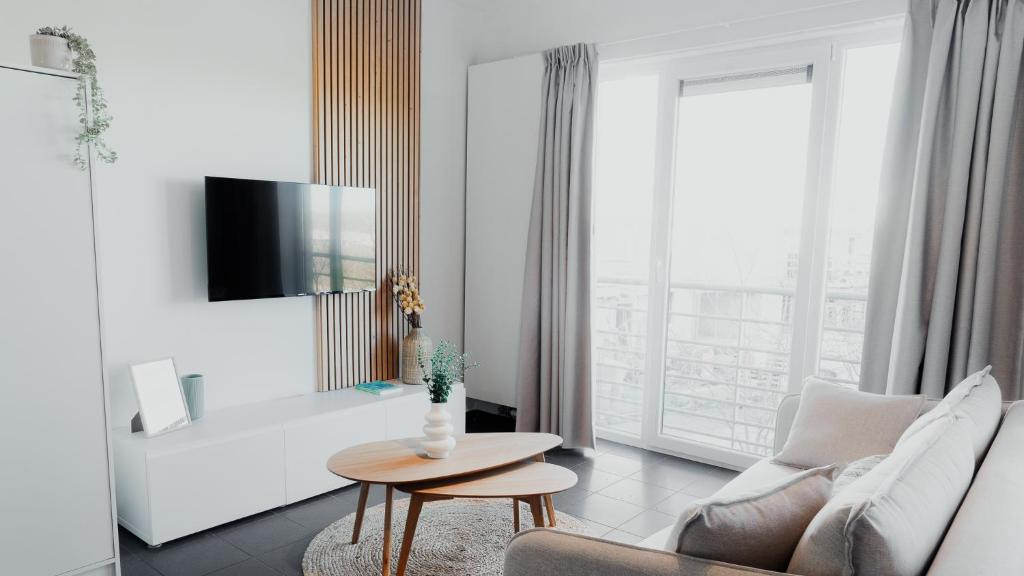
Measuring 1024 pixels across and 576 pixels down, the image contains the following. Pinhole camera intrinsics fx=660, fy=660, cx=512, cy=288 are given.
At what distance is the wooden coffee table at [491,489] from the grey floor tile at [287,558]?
0.52 metres

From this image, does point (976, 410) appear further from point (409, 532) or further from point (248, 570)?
point (248, 570)

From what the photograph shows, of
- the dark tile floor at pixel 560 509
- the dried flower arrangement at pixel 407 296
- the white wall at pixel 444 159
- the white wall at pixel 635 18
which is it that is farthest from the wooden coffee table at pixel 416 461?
the white wall at pixel 635 18

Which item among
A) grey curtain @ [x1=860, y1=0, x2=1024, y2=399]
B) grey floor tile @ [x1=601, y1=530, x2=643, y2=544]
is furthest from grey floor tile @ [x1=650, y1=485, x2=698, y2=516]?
grey curtain @ [x1=860, y1=0, x2=1024, y2=399]

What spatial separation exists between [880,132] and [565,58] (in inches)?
73.8

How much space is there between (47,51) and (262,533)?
214cm

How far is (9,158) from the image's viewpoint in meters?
2.19

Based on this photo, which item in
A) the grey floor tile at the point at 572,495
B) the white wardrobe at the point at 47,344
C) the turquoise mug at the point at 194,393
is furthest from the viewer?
the grey floor tile at the point at 572,495

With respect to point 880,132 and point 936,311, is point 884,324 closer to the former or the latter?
point 936,311

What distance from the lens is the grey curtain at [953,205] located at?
288 centimetres

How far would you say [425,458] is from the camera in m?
2.71

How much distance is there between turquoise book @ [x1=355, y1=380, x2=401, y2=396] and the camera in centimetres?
390

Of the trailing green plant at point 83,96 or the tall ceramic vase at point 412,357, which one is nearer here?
the trailing green plant at point 83,96

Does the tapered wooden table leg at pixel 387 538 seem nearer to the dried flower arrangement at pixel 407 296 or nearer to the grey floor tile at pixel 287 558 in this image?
the grey floor tile at pixel 287 558

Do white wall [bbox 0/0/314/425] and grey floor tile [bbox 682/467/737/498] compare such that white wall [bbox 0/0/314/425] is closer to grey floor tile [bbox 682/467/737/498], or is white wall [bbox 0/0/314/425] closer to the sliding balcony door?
the sliding balcony door
